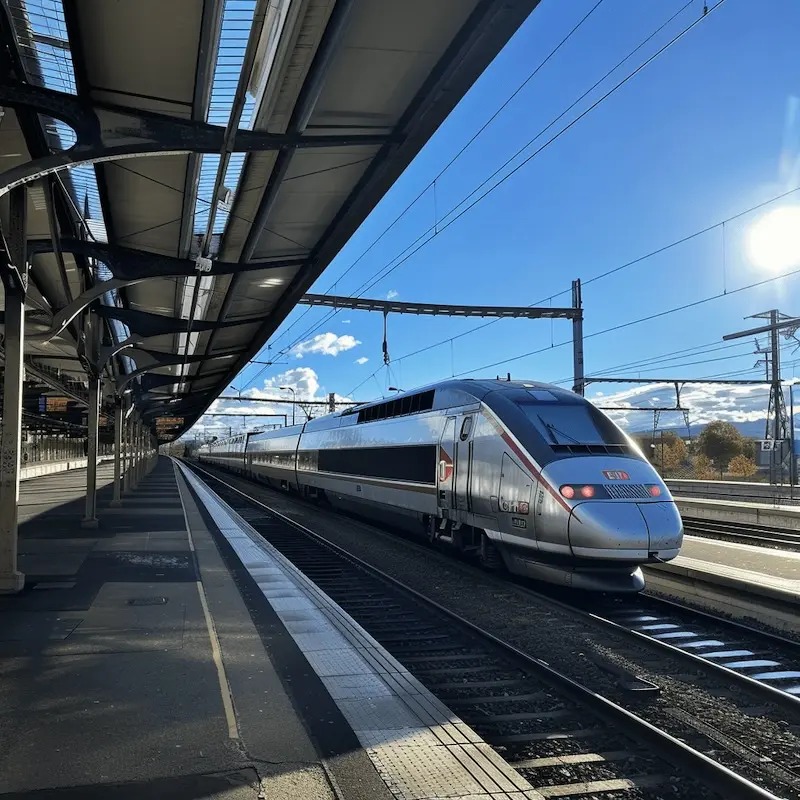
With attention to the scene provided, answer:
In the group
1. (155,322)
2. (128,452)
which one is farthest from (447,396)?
(128,452)

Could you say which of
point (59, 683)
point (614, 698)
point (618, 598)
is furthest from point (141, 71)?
point (618, 598)

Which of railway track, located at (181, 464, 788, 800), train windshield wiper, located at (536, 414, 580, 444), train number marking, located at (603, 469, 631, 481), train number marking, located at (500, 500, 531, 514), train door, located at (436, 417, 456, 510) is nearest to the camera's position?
railway track, located at (181, 464, 788, 800)

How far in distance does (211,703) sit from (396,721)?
4.02ft

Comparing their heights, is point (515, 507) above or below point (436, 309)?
below

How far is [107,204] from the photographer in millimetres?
8156

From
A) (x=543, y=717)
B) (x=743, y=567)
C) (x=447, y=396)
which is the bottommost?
(x=543, y=717)

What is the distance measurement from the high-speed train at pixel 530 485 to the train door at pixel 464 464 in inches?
0.6

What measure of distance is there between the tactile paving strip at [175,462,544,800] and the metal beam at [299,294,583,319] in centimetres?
1159

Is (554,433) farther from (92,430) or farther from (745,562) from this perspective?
(92,430)

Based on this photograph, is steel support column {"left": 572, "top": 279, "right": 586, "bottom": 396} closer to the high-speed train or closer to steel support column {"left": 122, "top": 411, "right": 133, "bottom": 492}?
the high-speed train

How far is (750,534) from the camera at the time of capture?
1617 centimetres

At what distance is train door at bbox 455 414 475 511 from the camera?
10.3m

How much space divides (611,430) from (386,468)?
6.19 meters

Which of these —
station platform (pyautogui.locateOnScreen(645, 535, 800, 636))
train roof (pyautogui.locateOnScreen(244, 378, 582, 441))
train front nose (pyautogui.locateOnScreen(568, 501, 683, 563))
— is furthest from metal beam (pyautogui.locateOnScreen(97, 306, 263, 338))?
station platform (pyautogui.locateOnScreen(645, 535, 800, 636))
